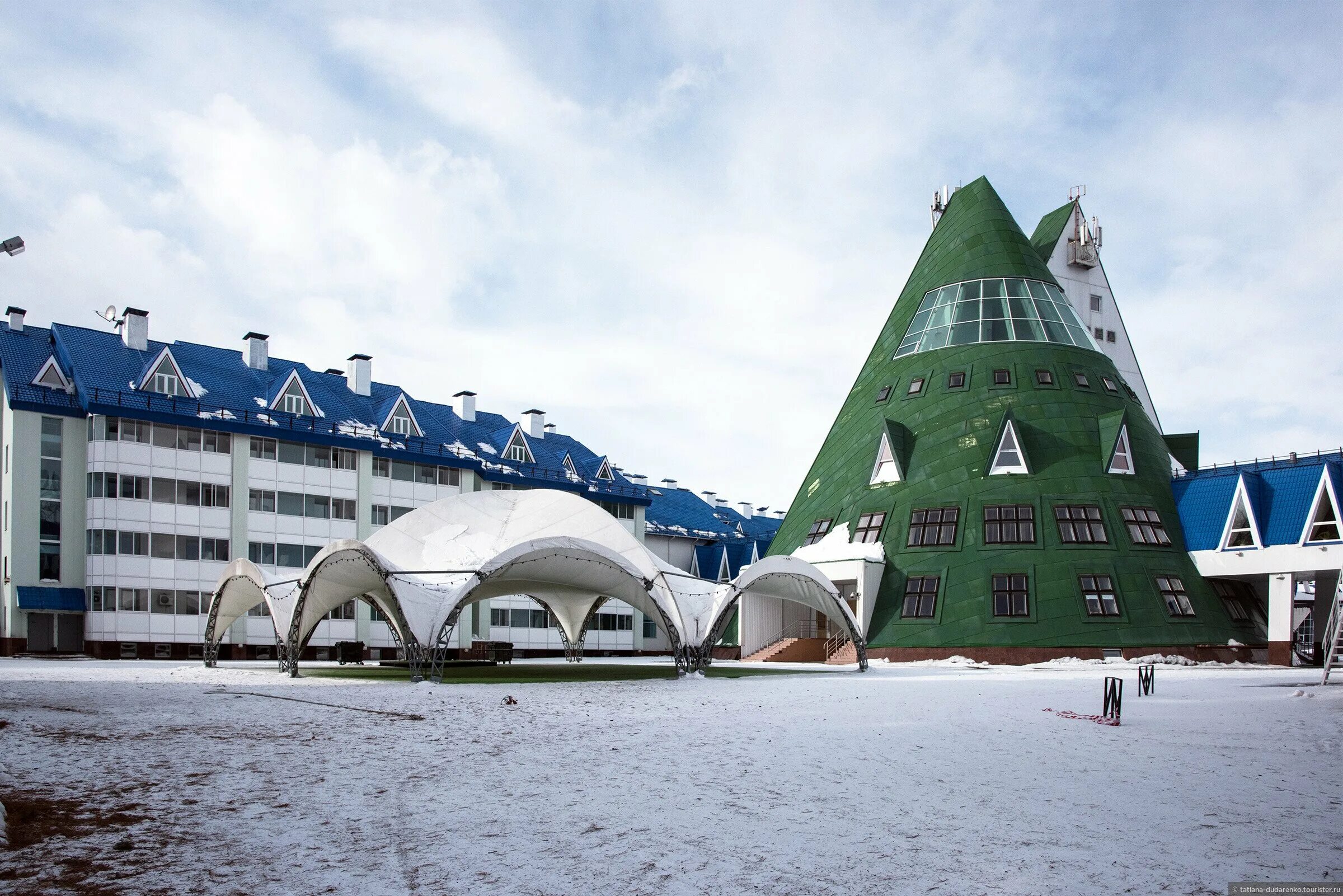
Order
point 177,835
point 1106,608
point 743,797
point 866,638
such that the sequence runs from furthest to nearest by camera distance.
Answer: point 866,638 → point 1106,608 → point 743,797 → point 177,835

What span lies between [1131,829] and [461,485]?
60.2 meters

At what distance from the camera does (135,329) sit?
192 ft

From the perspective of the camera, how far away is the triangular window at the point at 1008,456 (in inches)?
1934

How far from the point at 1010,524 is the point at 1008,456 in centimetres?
384

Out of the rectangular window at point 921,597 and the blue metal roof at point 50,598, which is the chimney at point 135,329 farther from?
the rectangular window at point 921,597

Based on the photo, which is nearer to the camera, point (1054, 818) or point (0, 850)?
point (0, 850)

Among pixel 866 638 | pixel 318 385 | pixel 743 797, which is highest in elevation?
pixel 318 385

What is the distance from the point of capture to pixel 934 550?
157 ft

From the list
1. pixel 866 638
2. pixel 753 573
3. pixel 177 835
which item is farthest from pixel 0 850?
pixel 866 638

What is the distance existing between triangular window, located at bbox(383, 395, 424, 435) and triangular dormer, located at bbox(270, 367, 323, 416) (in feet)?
16.4

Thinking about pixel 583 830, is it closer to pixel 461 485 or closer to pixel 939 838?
pixel 939 838

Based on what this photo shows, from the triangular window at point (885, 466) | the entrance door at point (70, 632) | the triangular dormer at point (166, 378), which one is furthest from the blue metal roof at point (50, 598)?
the triangular window at point (885, 466)

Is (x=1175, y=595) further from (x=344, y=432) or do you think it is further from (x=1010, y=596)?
(x=344, y=432)

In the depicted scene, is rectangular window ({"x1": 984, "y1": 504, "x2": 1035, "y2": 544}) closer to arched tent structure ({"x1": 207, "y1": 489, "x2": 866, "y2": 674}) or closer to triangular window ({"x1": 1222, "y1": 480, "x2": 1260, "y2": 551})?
triangular window ({"x1": 1222, "y1": 480, "x2": 1260, "y2": 551})
